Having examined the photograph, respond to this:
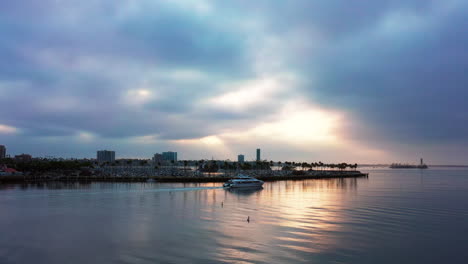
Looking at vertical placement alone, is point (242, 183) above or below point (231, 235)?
below

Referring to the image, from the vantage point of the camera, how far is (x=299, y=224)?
31578mm

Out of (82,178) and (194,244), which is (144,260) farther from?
(82,178)

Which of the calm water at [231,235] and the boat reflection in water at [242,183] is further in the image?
the boat reflection in water at [242,183]

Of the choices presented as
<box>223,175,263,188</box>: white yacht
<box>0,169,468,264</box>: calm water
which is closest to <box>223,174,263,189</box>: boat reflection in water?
<box>223,175,263,188</box>: white yacht

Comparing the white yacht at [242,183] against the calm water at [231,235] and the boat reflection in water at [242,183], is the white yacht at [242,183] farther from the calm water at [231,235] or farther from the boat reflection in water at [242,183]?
the calm water at [231,235]

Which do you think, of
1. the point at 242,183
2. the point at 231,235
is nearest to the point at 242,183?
the point at 242,183

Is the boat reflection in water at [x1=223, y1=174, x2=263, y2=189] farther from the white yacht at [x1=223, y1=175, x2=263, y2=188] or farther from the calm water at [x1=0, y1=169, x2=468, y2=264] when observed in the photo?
the calm water at [x1=0, y1=169, x2=468, y2=264]

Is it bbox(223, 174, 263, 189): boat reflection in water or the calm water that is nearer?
the calm water

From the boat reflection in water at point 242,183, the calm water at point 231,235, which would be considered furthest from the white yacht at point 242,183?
the calm water at point 231,235

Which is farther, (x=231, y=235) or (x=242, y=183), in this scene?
(x=242, y=183)

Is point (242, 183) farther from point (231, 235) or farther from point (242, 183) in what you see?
point (231, 235)

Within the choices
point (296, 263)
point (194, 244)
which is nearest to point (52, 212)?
point (194, 244)

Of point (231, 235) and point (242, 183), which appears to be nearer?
point (231, 235)

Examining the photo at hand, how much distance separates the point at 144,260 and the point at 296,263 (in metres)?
9.47
